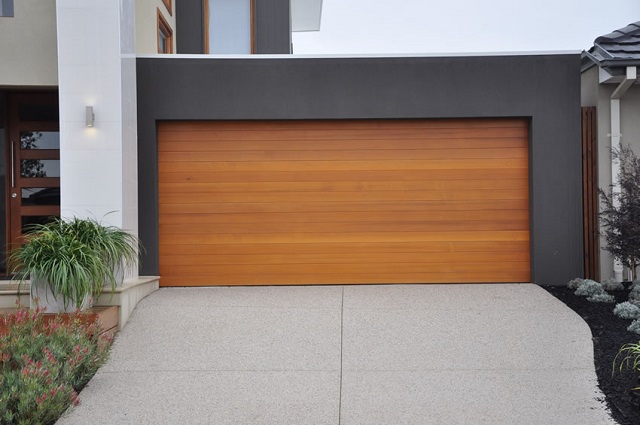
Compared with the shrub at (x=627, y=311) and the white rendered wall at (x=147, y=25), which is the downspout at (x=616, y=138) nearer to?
the shrub at (x=627, y=311)

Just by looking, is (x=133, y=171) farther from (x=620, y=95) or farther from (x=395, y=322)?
(x=620, y=95)

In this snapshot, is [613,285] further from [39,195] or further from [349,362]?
[39,195]

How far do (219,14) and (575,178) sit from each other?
7505mm

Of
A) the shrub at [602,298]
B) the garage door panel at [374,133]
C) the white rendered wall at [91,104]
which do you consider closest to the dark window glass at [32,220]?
the white rendered wall at [91,104]

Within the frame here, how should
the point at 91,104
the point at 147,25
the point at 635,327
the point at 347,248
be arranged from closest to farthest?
the point at 635,327, the point at 91,104, the point at 347,248, the point at 147,25

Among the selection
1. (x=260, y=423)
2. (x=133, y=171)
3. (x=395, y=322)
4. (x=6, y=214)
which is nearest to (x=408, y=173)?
(x=395, y=322)

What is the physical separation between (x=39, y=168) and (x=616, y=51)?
28.2 feet

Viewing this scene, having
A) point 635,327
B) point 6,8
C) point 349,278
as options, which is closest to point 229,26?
point 6,8

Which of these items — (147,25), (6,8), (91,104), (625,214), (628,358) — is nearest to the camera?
(628,358)

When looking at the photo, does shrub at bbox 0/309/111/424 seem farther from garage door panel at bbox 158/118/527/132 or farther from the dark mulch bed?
the dark mulch bed

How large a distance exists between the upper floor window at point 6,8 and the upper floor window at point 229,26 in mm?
4323

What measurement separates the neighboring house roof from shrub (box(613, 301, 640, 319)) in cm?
338

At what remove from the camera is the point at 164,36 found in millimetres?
12781

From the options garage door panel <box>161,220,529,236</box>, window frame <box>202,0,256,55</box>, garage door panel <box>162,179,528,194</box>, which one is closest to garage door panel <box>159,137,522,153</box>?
garage door panel <box>162,179,528,194</box>
